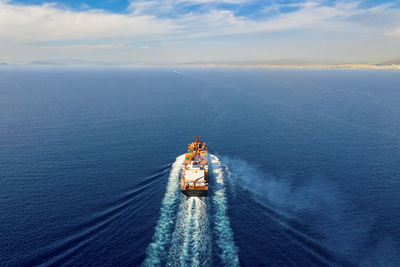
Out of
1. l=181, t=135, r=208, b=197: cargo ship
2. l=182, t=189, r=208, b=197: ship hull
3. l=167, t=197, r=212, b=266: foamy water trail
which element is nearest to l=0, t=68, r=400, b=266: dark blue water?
l=167, t=197, r=212, b=266: foamy water trail

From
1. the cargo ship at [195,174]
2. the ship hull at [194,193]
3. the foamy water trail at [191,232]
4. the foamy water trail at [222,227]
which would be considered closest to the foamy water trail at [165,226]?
the foamy water trail at [191,232]

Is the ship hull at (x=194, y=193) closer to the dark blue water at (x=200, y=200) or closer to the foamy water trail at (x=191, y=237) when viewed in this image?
the dark blue water at (x=200, y=200)

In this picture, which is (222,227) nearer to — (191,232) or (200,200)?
(191,232)

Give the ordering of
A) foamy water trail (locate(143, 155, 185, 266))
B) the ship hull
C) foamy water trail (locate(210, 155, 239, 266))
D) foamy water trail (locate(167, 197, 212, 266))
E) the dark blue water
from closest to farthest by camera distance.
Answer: foamy water trail (locate(167, 197, 212, 266))
foamy water trail (locate(143, 155, 185, 266))
foamy water trail (locate(210, 155, 239, 266))
the dark blue water
the ship hull

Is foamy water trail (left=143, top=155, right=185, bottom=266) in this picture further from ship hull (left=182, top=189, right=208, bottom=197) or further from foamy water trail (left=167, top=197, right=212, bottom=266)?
ship hull (left=182, top=189, right=208, bottom=197)

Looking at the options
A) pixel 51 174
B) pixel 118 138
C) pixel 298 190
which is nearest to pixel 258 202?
pixel 298 190

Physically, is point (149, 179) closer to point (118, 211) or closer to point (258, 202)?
point (118, 211)
